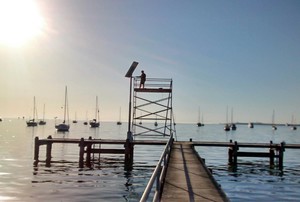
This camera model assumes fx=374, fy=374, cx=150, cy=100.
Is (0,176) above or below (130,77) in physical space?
below

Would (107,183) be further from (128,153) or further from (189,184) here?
(189,184)

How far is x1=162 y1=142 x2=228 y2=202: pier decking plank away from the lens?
12.0 meters

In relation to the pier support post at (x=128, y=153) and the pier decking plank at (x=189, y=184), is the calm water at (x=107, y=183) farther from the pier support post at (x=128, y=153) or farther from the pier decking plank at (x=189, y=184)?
the pier decking plank at (x=189, y=184)

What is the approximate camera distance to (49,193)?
20047 mm

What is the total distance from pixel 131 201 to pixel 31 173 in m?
12.3

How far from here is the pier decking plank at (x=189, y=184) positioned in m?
12.0

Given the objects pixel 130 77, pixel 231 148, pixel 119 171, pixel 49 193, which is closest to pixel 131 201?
pixel 49 193

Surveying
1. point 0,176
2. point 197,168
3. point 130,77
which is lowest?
point 0,176

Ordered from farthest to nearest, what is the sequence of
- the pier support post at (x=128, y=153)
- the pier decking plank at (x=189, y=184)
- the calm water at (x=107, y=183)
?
the pier support post at (x=128, y=153), the calm water at (x=107, y=183), the pier decking plank at (x=189, y=184)

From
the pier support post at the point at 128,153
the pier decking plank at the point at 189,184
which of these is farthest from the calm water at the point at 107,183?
the pier decking plank at the point at 189,184

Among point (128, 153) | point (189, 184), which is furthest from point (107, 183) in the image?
point (189, 184)

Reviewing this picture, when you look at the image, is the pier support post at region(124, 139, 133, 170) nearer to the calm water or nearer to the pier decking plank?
the calm water

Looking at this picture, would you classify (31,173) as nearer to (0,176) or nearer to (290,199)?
(0,176)

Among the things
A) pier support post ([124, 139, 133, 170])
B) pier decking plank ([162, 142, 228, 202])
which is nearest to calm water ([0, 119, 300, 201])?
pier support post ([124, 139, 133, 170])
